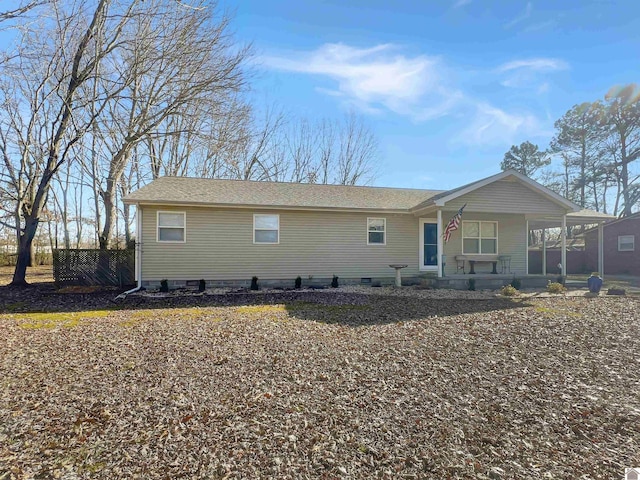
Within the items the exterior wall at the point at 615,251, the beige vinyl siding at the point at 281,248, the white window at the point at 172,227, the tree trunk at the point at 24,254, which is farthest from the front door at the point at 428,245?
the tree trunk at the point at 24,254

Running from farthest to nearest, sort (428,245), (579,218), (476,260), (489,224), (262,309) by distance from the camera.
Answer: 1. (579,218)
2. (489,224)
3. (428,245)
4. (476,260)
5. (262,309)

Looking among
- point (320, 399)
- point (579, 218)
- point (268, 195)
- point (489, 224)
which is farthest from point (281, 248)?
point (579, 218)

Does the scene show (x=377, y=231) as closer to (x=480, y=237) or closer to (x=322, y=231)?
A: (x=322, y=231)

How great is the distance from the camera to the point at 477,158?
22.5 meters

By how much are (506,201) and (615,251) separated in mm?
11404

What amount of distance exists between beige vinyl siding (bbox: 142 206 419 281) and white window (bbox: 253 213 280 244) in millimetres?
146

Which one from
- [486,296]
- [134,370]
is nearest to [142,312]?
[134,370]

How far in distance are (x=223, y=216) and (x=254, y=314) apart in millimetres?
5368

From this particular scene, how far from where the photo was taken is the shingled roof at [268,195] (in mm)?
11391

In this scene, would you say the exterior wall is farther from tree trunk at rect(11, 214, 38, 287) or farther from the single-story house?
tree trunk at rect(11, 214, 38, 287)

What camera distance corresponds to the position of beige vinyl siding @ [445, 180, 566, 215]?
1215cm

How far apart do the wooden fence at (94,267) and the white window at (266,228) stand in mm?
4362

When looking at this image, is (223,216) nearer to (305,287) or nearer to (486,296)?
(305,287)

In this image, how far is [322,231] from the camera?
12.7 m
